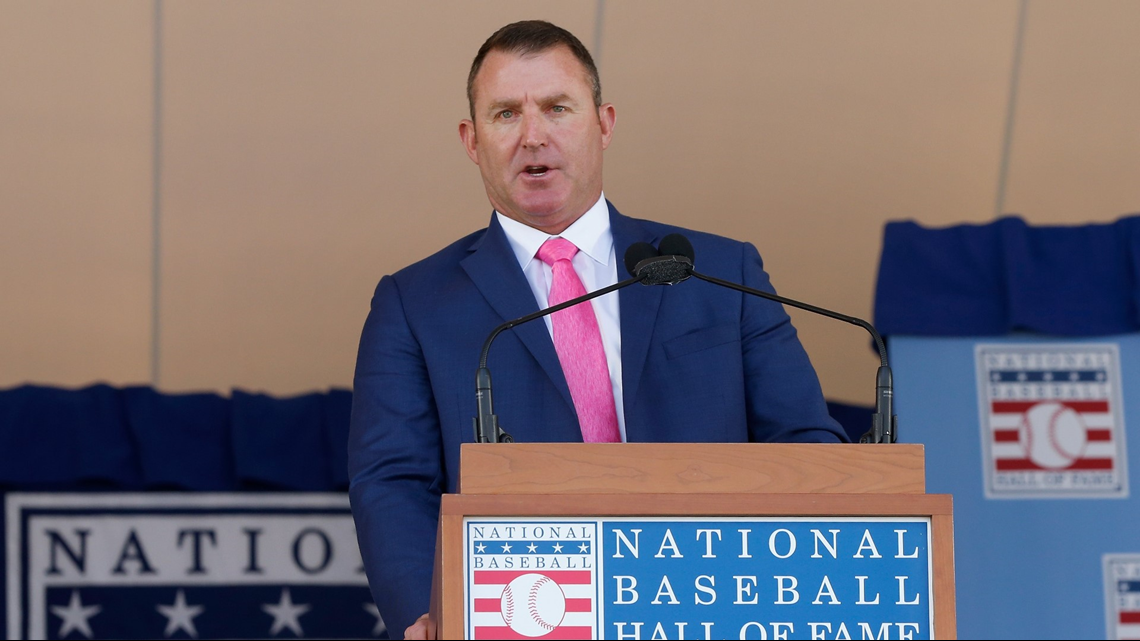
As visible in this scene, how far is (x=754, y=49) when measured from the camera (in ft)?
12.2

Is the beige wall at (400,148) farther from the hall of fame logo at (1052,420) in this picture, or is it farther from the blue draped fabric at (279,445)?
the hall of fame logo at (1052,420)

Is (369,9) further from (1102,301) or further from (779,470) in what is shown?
(779,470)

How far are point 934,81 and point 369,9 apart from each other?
1512mm

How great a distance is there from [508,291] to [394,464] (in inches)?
11.8

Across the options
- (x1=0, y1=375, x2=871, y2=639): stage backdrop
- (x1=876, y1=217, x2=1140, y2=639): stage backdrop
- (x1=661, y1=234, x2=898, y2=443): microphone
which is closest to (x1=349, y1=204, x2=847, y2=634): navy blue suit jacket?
(x1=661, y1=234, x2=898, y2=443): microphone

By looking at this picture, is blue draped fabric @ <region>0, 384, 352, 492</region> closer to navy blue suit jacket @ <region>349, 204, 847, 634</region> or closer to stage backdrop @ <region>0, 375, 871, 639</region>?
stage backdrop @ <region>0, 375, 871, 639</region>

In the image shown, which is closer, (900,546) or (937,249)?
(900,546)

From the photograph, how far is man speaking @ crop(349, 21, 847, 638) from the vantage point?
1.85 m

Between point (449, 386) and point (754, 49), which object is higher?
point (754, 49)

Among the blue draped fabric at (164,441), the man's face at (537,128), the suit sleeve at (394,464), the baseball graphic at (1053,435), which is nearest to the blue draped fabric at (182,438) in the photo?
the blue draped fabric at (164,441)

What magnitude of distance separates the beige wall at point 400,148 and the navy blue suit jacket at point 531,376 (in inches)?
70.0

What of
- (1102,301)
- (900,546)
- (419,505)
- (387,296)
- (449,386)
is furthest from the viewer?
(1102,301)

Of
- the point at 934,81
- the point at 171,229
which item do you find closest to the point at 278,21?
the point at 171,229

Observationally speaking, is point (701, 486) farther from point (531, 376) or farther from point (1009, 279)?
point (1009, 279)
